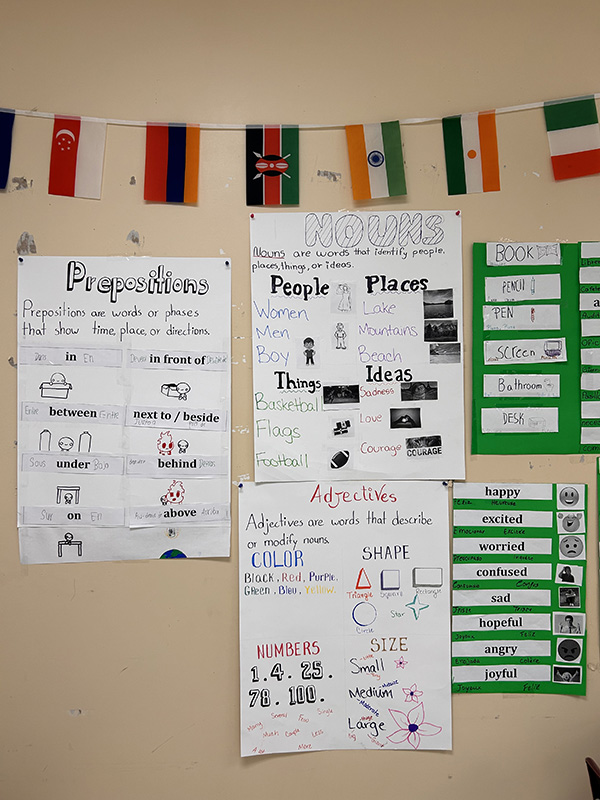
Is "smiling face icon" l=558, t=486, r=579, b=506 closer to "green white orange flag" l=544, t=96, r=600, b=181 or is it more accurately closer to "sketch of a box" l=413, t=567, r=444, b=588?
"sketch of a box" l=413, t=567, r=444, b=588

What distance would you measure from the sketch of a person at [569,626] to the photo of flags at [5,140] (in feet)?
6.68

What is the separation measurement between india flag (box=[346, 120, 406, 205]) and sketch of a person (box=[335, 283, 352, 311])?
0.25 metres

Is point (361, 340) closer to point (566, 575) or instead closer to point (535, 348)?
point (535, 348)

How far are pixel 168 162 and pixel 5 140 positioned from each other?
46 centimetres

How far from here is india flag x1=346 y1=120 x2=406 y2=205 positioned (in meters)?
1.82

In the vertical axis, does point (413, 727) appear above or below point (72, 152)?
below

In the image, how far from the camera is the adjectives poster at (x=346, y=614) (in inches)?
72.1

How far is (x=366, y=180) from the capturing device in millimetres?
1821

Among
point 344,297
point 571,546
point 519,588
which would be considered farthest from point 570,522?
point 344,297

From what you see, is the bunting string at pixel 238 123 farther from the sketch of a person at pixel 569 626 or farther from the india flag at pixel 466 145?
the sketch of a person at pixel 569 626

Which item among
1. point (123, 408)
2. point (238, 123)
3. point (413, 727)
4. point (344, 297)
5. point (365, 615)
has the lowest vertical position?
point (413, 727)

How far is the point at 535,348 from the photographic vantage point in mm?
1849

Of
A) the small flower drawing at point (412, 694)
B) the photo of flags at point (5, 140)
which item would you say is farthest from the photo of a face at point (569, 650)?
the photo of flags at point (5, 140)

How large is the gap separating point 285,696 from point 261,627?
206mm
